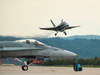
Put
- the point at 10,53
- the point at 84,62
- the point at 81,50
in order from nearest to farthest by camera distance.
→ 1. the point at 10,53
2. the point at 84,62
3. the point at 81,50

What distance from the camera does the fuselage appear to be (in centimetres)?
1575

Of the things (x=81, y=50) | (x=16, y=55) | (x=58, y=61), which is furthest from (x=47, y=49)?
(x=81, y=50)

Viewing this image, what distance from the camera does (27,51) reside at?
1592 centimetres

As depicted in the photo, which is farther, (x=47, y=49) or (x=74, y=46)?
(x=74, y=46)

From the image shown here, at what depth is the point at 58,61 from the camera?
4000cm

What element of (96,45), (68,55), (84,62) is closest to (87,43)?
(96,45)

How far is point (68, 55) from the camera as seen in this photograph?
15.9m

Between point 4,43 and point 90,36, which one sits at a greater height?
point 90,36

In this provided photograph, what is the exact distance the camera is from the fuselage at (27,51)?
620 inches

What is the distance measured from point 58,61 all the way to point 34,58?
24.2m

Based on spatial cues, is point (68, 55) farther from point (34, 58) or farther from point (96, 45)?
point (96, 45)

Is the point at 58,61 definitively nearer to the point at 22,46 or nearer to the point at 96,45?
the point at 22,46

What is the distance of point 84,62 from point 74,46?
408 ft

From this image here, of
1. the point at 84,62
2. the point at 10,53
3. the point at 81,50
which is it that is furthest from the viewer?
the point at 81,50
